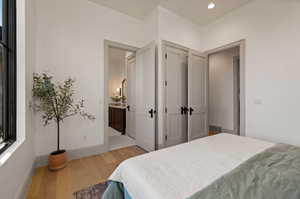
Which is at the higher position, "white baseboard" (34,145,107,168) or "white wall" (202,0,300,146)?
"white wall" (202,0,300,146)

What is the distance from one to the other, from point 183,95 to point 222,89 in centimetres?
192

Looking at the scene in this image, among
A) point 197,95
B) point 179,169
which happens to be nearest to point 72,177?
point 179,169

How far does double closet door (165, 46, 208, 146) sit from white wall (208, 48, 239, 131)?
1275mm

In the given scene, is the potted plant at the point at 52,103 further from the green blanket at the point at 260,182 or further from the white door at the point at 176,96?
the green blanket at the point at 260,182

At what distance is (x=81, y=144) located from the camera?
2.60 meters

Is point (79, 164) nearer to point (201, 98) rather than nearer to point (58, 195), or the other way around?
point (58, 195)

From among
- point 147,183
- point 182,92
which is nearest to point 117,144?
point 182,92

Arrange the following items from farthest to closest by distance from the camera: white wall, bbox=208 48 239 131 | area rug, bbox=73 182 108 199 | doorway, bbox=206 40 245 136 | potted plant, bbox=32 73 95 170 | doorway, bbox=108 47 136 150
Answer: white wall, bbox=208 48 239 131 < doorway, bbox=206 40 245 136 < doorway, bbox=108 47 136 150 < potted plant, bbox=32 73 95 170 < area rug, bbox=73 182 108 199

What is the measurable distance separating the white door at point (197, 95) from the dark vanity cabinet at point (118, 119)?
2214mm

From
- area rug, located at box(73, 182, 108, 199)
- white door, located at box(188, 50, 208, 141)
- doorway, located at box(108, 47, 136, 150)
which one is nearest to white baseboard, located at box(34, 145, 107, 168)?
doorway, located at box(108, 47, 136, 150)

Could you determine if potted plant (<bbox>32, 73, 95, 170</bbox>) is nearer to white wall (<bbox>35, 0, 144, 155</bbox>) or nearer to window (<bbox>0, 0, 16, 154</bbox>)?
white wall (<bbox>35, 0, 144, 155</bbox>)

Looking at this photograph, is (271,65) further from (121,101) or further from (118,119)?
(121,101)

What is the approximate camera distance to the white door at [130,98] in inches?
149

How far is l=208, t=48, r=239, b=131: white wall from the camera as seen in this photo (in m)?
4.03
